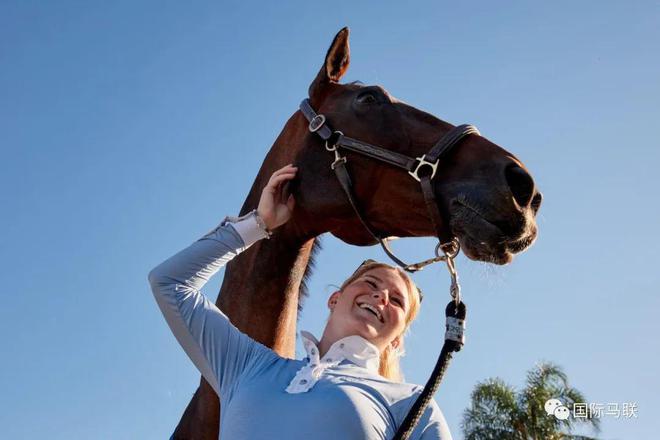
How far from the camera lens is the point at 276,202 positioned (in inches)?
143

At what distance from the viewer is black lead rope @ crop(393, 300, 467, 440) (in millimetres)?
2639

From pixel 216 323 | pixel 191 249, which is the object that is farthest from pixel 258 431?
pixel 191 249

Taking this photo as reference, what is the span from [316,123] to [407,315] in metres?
1.32

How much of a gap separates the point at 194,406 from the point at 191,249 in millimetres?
1354

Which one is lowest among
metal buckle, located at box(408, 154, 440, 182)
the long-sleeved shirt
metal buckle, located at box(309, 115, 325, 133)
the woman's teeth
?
the long-sleeved shirt

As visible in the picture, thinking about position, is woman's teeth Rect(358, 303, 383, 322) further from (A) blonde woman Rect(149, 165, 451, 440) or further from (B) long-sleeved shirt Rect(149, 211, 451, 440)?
(B) long-sleeved shirt Rect(149, 211, 451, 440)

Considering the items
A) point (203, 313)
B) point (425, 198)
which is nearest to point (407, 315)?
point (425, 198)

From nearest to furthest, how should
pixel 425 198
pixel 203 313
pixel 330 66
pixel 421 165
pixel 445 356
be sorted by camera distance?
pixel 445 356, pixel 203 313, pixel 425 198, pixel 421 165, pixel 330 66

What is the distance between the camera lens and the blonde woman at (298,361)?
2.68 meters

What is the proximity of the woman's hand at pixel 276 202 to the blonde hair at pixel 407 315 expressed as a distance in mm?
539

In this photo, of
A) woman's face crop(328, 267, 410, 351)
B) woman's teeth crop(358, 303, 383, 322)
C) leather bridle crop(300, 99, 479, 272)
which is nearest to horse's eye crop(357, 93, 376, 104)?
leather bridle crop(300, 99, 479, 272)

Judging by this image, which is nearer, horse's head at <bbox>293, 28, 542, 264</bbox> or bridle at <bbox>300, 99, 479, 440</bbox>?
bridle at <bbox>300, 99, 479, 440</bbox>

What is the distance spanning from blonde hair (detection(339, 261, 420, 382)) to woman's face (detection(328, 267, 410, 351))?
75 millimetres

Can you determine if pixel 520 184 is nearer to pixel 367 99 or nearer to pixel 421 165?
pixel 421 165
